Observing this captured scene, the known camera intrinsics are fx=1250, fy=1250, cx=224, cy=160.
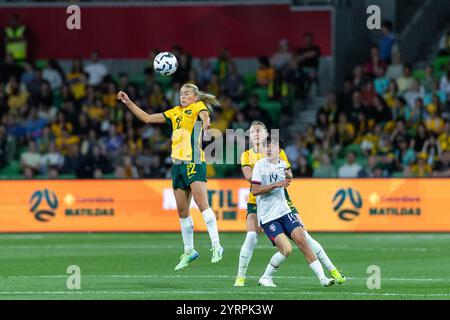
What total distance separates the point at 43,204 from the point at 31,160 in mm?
4512

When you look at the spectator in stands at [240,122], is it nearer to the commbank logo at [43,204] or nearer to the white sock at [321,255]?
the commbank logo at [43,204]

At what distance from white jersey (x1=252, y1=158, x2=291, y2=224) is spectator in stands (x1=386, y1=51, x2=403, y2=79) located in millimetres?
17311

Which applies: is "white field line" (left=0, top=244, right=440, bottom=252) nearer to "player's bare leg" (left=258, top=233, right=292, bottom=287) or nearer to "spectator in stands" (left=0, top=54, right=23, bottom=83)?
"player's bare leg" (left=258, top=233, right=292, bottom=287)

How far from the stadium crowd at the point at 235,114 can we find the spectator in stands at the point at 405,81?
3 centimetres

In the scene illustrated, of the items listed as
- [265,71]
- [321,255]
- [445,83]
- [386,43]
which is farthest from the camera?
[265,71]

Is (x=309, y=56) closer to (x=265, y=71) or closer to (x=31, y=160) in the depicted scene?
(x=265, y=71)

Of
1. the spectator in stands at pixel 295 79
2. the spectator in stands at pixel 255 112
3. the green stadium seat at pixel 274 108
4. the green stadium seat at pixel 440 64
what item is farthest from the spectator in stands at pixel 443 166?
the spectator in stands at pixel 295 79

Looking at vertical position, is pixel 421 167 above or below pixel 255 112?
below

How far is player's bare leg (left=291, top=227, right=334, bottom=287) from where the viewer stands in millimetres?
15039

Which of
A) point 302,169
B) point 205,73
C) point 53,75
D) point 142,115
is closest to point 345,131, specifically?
point 302,169

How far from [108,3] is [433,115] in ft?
36.2

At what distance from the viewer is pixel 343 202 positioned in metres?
26.6

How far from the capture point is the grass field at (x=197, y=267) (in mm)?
14992

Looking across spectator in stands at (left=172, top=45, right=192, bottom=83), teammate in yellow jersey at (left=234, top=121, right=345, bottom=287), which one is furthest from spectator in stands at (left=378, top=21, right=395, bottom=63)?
teammate in yellow jersey at (left=234, top=121, right=345, bottom=287)
